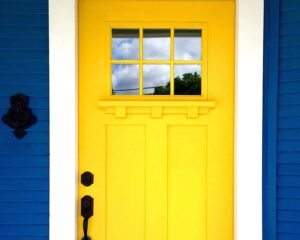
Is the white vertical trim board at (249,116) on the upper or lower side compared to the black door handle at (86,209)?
upper

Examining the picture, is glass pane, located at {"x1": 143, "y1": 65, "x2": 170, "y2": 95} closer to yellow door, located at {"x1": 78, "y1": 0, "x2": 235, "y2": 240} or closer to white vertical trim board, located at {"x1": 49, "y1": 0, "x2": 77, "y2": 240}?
yellow door, located at {"x1": 78, "y1": 0, "x2": 235, "y2": 240}

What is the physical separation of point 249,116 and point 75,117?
119 cm

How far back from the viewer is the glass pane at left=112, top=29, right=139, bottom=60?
8.09 ft

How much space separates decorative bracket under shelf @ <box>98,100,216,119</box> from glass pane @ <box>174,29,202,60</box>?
35 cm

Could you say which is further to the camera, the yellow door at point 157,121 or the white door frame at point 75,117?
the yellow door at point 157,121

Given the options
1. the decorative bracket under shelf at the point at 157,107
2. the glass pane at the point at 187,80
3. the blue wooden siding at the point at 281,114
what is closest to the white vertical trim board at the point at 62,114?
the decorative bracket under shelf at the point at 157,107

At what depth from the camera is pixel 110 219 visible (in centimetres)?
247

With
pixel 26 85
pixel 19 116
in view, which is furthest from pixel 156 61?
pixel 19 116

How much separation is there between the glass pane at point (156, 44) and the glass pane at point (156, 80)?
2.8 inches

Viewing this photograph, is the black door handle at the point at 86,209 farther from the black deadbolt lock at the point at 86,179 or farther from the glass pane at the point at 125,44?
the glass pane at the point at 125,44

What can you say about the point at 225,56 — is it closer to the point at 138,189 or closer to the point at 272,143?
the point at 272,143

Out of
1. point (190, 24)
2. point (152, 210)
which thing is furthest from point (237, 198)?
point (190, 24)

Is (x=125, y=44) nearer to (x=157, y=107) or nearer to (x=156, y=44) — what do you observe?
(x=156, y=44)

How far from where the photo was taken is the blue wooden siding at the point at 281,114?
7.50 ft
